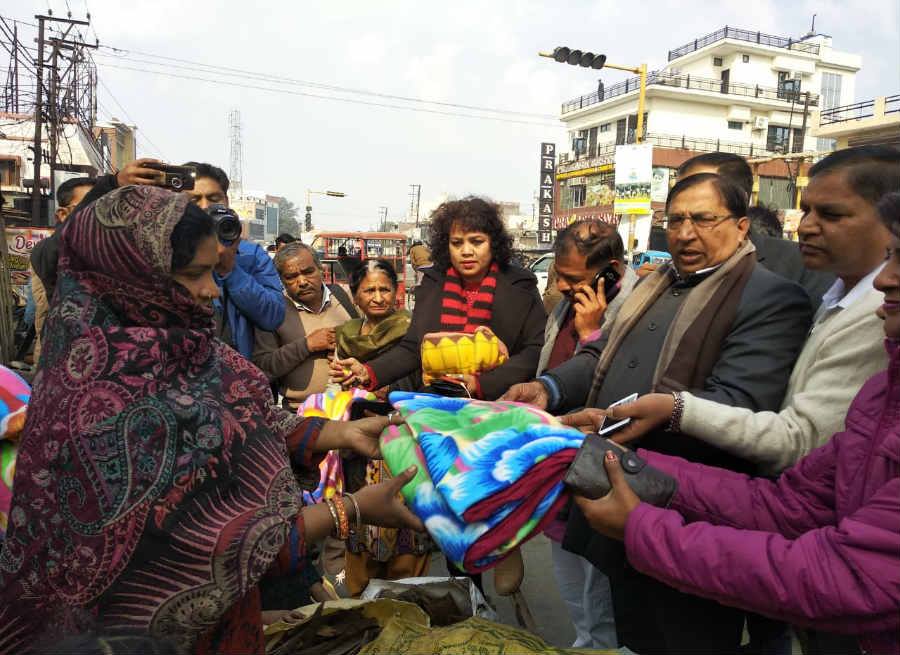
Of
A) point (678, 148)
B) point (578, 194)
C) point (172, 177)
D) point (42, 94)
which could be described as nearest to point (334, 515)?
point (172, 177)

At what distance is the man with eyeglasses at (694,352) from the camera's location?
1.97 m

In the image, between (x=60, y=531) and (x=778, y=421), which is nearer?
(x=60, y=531)

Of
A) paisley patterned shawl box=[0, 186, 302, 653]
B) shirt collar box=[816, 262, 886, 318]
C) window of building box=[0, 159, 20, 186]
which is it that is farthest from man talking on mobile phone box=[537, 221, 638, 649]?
window of building box=[0, 159, 20, 186]

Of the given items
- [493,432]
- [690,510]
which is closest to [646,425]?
[690,510]

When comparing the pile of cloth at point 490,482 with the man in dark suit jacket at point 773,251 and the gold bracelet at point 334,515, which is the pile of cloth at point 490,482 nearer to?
the gold bracelet at point 334,515

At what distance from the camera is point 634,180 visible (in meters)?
16.3

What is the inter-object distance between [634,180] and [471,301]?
46.7ft

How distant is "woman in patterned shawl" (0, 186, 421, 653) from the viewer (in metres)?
1.53

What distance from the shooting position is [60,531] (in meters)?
1.54

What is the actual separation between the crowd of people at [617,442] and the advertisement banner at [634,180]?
14.5m

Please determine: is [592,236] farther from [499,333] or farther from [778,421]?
[778,421]

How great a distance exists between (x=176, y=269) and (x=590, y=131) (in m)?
55.0

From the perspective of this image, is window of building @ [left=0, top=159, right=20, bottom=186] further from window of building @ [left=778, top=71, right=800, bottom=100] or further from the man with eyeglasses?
window of building @ [left=778, top=71, right=800, bottom=100]

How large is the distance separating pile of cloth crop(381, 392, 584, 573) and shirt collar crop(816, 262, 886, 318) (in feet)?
2.94
